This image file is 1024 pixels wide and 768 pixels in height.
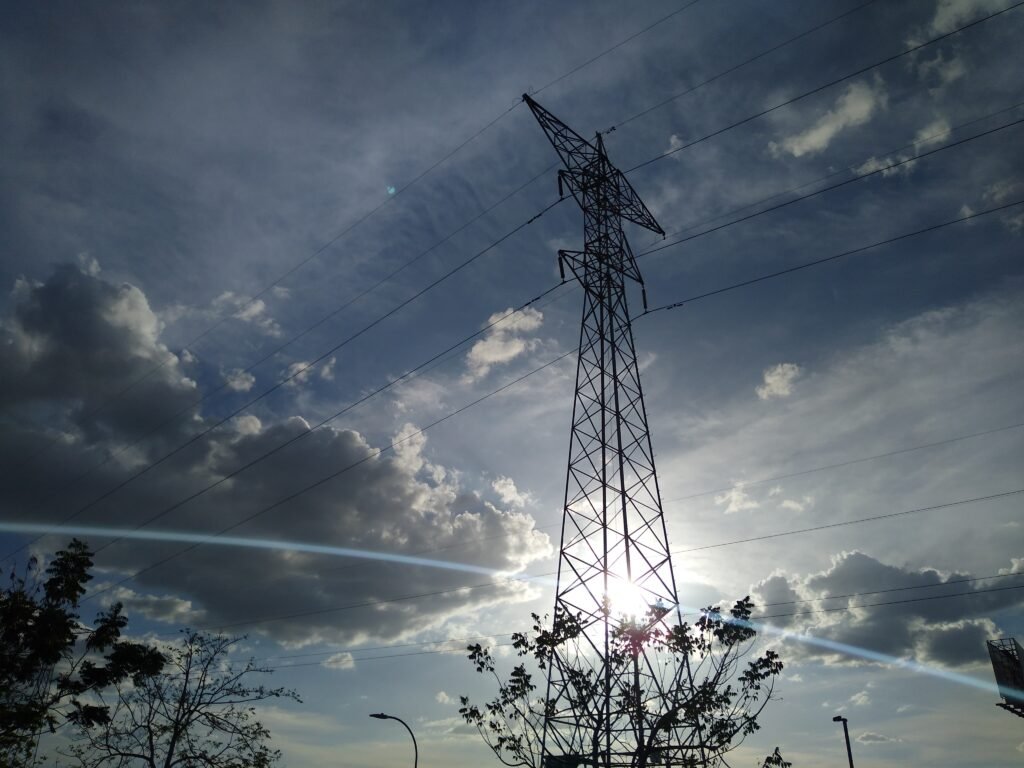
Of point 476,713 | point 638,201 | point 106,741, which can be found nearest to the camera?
point 476,713

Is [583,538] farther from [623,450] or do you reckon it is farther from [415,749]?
[415,749]

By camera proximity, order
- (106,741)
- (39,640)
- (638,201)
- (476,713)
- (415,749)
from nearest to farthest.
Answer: (39,640) < (476,713) < (638,201) < (106,741) < (415,749)

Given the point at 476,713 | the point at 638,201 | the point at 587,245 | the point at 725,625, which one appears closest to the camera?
the point at 725,625

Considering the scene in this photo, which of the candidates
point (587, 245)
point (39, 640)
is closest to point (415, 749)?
point (39, 640)

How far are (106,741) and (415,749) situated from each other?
51.8ft

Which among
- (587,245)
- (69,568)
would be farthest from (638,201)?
(69,568)

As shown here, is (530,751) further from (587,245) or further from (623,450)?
(587,245)

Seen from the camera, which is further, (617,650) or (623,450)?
(623,450)

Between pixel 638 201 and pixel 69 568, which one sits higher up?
pixel 638 201

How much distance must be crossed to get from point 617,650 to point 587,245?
632 inches

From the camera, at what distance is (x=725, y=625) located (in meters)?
23.6

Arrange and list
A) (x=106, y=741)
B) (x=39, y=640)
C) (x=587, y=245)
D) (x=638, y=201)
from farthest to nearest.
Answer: (x=106, y=741) → (x=638, y=201) → (x=587, y=245) → (x=39, y=640)

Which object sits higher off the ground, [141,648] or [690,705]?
[141,648]

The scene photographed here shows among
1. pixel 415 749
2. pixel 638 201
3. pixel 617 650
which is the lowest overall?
pixel 415 749
